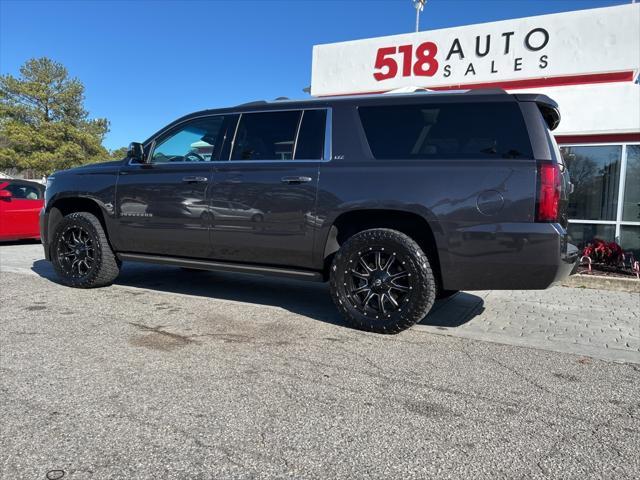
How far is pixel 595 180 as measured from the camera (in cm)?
912

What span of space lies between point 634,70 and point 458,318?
7.16 meters

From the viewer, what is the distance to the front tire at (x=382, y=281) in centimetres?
403

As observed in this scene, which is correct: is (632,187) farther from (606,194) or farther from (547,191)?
(547,191)

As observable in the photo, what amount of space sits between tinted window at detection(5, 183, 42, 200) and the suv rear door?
762cm

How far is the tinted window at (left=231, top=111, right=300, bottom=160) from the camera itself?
184 inches

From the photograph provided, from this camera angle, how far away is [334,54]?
1191 cm

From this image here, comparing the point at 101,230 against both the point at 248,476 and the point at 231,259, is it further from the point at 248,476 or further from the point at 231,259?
the point at 248,476

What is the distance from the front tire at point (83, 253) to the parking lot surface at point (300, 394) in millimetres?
533

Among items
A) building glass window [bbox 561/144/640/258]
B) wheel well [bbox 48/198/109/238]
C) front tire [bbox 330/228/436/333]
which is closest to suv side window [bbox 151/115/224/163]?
wheel well [bbox 48/198/109/238]

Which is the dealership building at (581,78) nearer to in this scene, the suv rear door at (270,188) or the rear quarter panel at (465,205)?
the rear quarter panel at (465,205)

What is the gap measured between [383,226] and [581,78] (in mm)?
7502

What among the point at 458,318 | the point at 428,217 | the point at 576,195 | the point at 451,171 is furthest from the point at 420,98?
the point at 576,195

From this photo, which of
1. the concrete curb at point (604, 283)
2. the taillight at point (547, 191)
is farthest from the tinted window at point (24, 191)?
the concrete curb at point (604, 283)

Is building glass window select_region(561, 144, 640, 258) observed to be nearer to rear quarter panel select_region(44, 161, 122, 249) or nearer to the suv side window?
the suv side window
